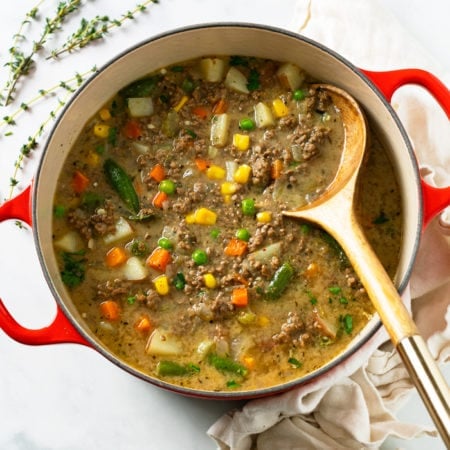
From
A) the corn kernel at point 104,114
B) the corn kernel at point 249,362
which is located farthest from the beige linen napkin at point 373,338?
the corn kernel at point 104,114

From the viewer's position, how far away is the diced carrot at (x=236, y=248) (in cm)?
418

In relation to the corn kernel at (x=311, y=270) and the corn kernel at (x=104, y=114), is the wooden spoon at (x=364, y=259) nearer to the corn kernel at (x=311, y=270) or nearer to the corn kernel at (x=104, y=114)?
the corn kernel at (x=311, y=270)

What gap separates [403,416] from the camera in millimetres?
4516

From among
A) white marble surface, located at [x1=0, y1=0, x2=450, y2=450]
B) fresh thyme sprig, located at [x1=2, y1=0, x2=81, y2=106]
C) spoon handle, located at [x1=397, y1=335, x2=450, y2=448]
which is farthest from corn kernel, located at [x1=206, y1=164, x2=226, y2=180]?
spoon handle, located at [x1=397, y1=335, x2=450, y2=448]

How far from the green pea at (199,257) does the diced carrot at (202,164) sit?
434mm

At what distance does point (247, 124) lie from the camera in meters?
4.30

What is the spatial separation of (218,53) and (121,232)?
110 cm

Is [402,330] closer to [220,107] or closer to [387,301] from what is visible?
[387,301]

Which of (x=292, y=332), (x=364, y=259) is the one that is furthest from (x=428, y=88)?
(x=292, y=332)

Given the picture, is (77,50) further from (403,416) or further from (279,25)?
(403,416)

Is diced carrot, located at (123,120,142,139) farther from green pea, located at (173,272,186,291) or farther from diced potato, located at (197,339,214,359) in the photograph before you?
diced potato, located at (197,339,214,359)

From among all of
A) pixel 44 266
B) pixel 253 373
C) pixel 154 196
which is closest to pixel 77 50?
pixel 154 196

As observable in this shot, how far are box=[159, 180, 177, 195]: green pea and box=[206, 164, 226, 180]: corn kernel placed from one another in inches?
7.4

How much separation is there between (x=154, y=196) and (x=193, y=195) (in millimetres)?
204
